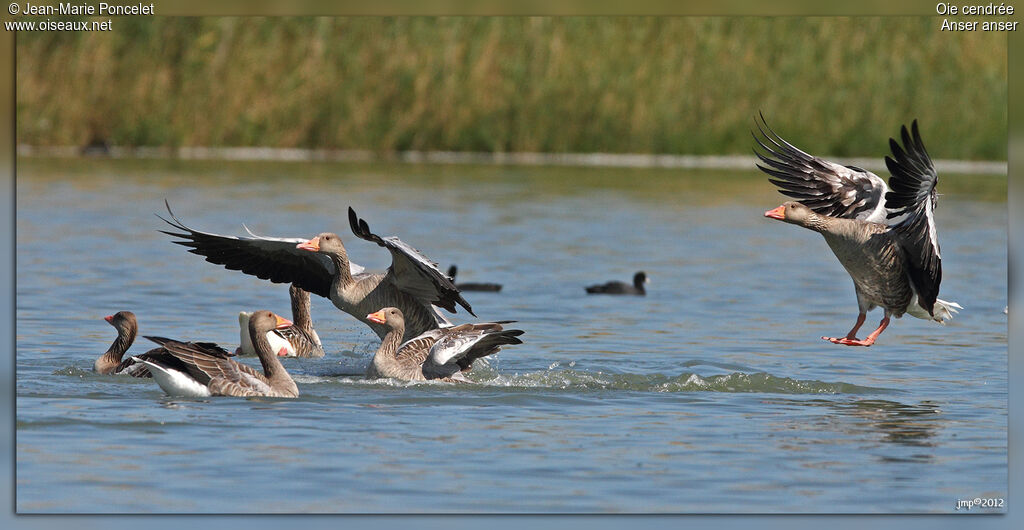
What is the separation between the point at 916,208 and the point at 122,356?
608cm

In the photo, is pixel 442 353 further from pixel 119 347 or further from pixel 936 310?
pixel 936 310

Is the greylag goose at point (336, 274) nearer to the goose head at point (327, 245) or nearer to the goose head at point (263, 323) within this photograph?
the goose head at point (327, 245)

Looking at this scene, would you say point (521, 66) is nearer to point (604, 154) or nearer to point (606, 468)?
point (604, 154)

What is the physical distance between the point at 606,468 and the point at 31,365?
16.7 ft

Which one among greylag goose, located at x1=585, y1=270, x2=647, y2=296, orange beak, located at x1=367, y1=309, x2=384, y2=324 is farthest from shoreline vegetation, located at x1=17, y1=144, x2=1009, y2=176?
orange beak, located at x1=367, y1=309, x2=384, y2=324

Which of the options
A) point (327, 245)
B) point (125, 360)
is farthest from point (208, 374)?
point (327, 245)

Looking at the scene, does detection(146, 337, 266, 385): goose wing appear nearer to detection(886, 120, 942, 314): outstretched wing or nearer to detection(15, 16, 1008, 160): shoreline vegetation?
detection(886, 120, 942, 314): outstretched wing

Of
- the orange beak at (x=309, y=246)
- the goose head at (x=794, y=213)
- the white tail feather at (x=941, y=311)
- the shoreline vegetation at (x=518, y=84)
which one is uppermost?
the shoreline vegetation at (x=518, y=84)

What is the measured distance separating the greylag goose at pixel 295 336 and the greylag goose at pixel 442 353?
1.48m

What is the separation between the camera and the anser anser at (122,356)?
37.2 feet

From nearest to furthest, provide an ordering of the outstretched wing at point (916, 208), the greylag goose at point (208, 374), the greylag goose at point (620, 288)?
the greylag goose at point (208, 374) → the outstretched wing at point (916, 208) → the greylag goose at point (620, 288)

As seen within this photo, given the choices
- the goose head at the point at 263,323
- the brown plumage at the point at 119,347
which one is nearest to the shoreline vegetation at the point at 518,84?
the brown plumage at the point at 119,347

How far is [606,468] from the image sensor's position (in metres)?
8.63

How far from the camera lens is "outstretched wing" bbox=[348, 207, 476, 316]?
11.1 m
